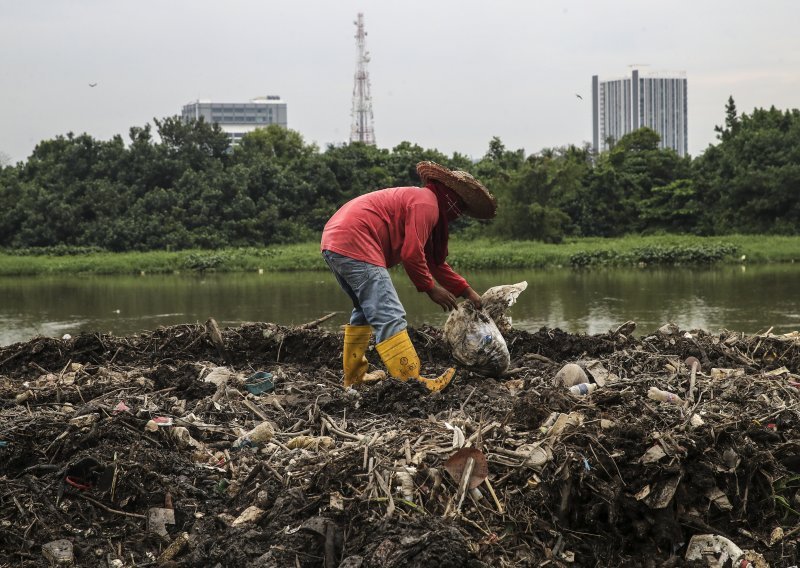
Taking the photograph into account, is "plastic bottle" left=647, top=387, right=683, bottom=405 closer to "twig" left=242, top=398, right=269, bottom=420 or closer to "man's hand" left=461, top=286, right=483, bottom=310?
"man's hand" left=461, top=286, right=483, bottom=310

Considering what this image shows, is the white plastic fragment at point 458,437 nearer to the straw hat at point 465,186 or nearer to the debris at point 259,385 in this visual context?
the debris at point 259,385

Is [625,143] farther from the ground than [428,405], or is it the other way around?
[625,143]

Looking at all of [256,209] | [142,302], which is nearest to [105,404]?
[142,302]

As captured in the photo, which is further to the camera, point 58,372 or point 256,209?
point 256,209

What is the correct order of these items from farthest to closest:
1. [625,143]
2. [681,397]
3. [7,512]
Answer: [625,143] < [681,397] < [7,512]

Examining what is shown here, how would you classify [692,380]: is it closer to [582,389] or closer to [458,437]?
[582,389]

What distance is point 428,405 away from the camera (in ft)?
20.5

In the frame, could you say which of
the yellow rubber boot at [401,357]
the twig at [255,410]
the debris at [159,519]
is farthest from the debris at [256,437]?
the yellow rubber boot at [401,357]

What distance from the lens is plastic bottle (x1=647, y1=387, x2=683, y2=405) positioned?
584cm

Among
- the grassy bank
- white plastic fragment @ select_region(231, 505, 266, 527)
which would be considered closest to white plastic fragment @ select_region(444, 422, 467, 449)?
white plastic fragment @ select_region(231, 505, 266, 527)

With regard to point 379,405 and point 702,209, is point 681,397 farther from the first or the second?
point 702,209

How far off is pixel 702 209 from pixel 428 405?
954 inches

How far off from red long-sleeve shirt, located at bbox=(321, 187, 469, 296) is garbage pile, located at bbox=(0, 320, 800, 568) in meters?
1.01

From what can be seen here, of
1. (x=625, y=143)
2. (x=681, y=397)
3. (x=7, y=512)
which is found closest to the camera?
(x=7, y=512)
